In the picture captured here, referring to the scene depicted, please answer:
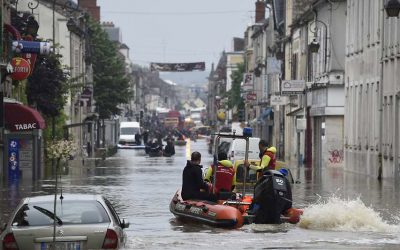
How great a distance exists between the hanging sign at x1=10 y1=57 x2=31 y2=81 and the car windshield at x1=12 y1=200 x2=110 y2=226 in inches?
1155

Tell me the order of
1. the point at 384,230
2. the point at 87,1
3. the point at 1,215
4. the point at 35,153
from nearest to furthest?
the point at 384,230
the point at 1,215
the point at 35,153
the point at 87,1

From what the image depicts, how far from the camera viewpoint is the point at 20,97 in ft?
192

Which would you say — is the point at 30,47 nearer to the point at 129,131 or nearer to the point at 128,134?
the point at 128,134

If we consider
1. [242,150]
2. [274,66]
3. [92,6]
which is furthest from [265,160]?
[92,6]

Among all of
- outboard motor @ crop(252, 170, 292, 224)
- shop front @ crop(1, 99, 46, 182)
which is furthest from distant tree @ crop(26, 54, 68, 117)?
outboard motor @ crop(252, 170, 292, 224)

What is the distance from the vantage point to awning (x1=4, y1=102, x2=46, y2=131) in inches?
1892

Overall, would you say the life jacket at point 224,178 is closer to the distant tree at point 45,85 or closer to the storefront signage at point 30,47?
the storefront signage at point 30,47

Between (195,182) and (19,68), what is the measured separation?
71.2 feet

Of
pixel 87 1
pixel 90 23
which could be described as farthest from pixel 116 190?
pixel 87 1

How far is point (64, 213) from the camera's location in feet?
59.5

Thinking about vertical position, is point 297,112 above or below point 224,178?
above

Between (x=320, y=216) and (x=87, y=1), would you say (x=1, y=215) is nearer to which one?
(x=320, y=216)

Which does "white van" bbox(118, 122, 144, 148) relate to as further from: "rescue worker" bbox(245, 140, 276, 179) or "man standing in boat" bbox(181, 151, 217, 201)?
"man standing in boat" bbox(181, 151, 217, 201)

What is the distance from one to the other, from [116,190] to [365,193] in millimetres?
7885
